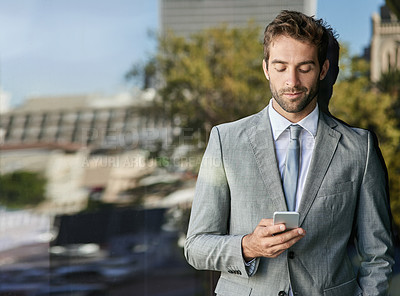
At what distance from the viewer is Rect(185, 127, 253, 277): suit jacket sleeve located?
1.56 metres

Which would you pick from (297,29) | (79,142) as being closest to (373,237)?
(297,29)

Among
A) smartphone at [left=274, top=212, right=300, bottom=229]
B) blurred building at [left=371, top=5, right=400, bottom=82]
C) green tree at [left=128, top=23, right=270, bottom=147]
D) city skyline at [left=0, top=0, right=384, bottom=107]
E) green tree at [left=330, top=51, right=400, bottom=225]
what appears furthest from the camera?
city skyline at [left=0, top=0, right=384, bottom=107]

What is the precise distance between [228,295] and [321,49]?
0.81 metres

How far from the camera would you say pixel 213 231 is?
5.30 feet

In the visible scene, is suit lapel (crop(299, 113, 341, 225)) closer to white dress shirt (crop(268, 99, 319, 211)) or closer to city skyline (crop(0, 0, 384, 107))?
white dress shirt (crop(268, 99, 319, 211))

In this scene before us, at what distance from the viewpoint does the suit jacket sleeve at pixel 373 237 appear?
1625 mm

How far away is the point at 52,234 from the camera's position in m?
4.64

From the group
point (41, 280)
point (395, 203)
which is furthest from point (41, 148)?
point (395, 203)

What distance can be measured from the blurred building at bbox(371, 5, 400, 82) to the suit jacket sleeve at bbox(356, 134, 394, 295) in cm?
193

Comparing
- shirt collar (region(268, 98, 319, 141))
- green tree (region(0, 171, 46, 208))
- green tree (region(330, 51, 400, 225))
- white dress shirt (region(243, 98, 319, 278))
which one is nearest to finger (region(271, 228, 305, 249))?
white dress shirt (region(243, 98, 319, 278))

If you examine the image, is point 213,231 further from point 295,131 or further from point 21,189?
point 21,189

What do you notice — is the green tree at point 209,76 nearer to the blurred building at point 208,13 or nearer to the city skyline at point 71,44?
the blurred building at point 208,13

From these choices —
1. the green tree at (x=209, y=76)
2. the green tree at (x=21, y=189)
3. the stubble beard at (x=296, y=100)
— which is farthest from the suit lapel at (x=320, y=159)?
the green tree at (x=21, y=189)

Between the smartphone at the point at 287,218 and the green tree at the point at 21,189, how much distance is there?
3.62 metres
